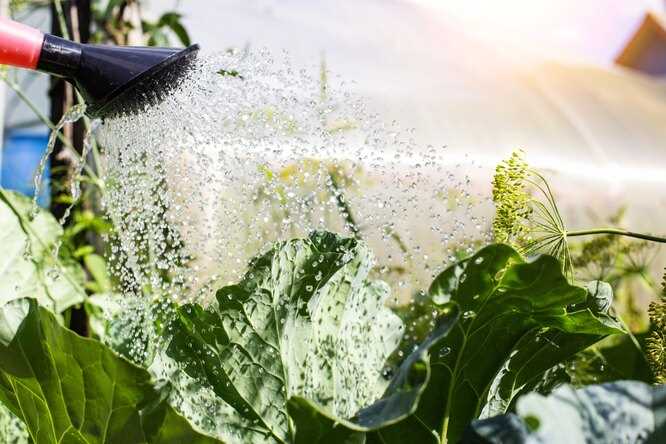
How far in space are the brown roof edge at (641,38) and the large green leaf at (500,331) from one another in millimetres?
2589

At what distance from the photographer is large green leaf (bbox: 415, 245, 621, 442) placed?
20.9 inches

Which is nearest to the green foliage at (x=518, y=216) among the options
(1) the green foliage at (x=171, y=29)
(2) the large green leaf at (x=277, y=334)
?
(2) the large green leaf at (x=277, y=334)

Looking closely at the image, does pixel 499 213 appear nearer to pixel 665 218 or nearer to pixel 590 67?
pixel 665 218

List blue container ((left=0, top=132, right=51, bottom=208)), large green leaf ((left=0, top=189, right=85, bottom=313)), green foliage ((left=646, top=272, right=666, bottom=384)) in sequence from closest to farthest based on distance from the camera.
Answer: green foliage ((left=646, top=272, right=666, bottom=384)) → large green leaf ((left=0, top=189, right=85, bottom=313)) → blue container ((left=0, top=132, right=51, bottom=208))

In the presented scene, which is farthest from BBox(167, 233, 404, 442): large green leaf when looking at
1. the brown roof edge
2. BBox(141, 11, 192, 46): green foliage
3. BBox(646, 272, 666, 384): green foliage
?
the brown roof edge

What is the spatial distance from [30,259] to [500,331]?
2.12ft

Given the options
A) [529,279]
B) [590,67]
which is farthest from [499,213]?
[590,67]

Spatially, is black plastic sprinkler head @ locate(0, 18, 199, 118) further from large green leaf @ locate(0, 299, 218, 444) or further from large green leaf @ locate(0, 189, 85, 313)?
large green leaf @ locate(0, 189, 85, 313)

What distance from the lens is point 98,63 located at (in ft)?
2.19

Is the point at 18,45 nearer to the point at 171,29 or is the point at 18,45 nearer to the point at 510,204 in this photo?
the point at 510,204

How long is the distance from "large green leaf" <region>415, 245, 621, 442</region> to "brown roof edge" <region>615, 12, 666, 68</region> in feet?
8.50

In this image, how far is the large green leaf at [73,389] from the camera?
1.77 ft

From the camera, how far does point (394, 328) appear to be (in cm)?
80

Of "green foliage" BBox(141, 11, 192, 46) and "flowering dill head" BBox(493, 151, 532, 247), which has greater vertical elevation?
"flowering dill head" BBox(493, 151, 532, 247)
